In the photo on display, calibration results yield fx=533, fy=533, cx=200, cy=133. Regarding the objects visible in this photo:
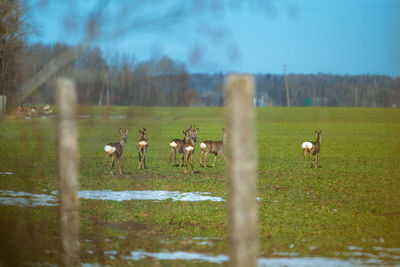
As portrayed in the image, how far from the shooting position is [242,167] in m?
4.04

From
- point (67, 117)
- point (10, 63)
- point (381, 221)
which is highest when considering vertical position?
point (10, 63)

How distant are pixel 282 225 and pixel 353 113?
126 feet

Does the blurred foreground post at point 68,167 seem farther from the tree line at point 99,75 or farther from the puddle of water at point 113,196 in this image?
the puddle of water at point 113,196

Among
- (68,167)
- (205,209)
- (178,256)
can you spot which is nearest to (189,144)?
(205,209)

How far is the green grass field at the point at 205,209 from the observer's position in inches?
308

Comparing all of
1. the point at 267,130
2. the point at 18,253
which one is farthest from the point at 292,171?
the point at 267,130

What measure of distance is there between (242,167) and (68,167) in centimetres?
236

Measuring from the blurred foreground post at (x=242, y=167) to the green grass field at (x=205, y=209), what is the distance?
3098 mm

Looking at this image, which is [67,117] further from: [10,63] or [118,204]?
[118,204]

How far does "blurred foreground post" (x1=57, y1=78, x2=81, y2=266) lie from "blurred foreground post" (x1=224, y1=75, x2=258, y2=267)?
214 cm

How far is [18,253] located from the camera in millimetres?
7152

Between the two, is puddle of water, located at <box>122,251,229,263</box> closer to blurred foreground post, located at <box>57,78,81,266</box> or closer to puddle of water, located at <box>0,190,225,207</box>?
blurred foreground post, located at <box>57,78,81,266</box>

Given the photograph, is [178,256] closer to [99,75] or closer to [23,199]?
[99,75]

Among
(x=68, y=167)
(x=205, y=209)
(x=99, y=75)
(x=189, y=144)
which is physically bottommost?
(x=205, y=209)
